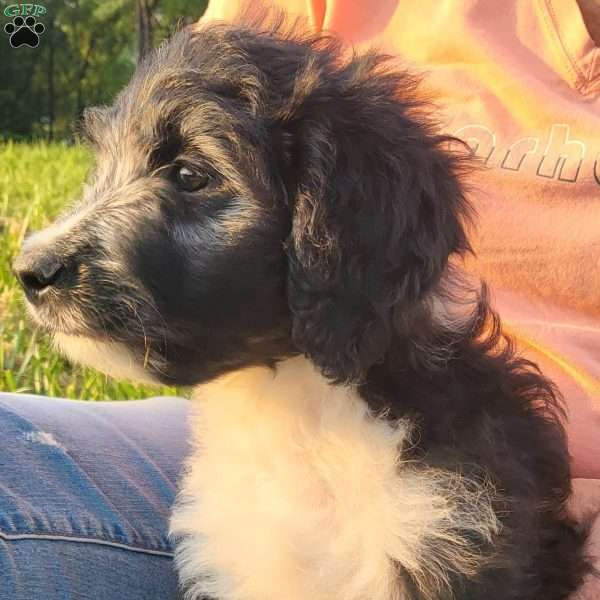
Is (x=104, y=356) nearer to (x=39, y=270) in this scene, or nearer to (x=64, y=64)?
(x=39, y=270)

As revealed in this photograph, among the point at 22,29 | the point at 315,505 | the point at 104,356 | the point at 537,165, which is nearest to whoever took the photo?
the point at 104,356

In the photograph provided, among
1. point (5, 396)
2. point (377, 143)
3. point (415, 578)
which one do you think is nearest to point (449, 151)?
point (377, 143)

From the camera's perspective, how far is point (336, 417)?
99.7 inches

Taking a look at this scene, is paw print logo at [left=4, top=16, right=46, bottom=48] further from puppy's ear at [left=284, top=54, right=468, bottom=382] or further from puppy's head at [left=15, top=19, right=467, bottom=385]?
puppy's ear at [left=284, top=54, right=468, bottom=382]

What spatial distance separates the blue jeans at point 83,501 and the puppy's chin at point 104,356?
1.68 feet

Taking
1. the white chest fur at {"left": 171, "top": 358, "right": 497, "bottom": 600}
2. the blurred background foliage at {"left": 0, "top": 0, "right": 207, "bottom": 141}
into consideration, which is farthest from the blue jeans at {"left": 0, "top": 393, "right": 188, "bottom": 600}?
the blurred background foliage at {"left": 0, "top": 0, "right": 207, "bottom": 141}

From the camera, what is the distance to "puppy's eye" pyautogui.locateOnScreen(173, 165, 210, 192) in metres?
2.43

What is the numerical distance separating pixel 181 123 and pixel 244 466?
94 centimetres

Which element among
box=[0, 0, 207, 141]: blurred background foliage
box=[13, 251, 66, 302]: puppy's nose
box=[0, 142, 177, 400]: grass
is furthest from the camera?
box=[0, 0, 207, 141]: blurred background foliage

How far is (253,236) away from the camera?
2383 mm

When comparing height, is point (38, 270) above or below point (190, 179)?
below

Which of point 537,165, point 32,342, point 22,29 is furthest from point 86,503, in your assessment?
point 22,29

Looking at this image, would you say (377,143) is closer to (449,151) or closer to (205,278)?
(449,151)

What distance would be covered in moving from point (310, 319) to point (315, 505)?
0.53 metres
